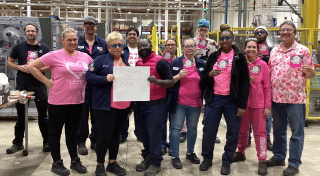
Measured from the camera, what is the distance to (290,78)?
311 cm

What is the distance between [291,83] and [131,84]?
1.85 m

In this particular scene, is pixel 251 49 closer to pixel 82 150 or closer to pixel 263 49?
pixel 263 49

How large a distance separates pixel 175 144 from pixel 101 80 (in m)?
1.34

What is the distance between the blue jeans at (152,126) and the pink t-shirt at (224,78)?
680 mm

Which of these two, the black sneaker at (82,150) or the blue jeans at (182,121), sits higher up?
the blue jeans at (182,121)

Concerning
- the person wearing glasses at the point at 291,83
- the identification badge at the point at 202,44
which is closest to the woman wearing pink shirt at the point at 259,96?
the person wearing glasses at the point at 291,83

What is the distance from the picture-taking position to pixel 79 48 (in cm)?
363

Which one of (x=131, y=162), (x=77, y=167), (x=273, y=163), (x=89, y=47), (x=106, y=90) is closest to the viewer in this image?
(x=106, y=90)

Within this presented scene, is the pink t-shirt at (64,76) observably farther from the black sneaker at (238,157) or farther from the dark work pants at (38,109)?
the black sneaker at (238,157)

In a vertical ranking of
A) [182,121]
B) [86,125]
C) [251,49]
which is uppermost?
[251,49]

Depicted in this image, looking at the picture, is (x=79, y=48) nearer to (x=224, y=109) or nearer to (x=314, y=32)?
(x=224, y=109)

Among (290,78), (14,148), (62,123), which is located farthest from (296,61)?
(14,148)

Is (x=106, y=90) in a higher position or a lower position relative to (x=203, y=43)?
lower

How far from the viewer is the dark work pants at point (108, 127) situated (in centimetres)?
278
